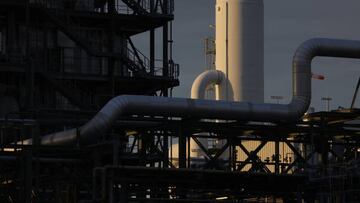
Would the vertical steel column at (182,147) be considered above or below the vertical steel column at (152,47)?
below

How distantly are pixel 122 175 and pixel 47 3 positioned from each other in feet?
78.2

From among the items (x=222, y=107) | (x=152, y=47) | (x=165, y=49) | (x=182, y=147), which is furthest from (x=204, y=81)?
(x=222, y=107)

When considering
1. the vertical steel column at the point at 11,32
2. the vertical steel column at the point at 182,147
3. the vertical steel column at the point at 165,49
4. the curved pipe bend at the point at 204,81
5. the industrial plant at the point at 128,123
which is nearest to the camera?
the industrial plant at the point at 128,123

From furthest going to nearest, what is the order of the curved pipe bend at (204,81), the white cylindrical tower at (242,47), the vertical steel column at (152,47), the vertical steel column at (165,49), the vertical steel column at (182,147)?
the curved pipe bend at (204,81) < the white cylindrical tower at (242,47) < the vertical steel column at (165,49) < the vertical steel column at (152,47) < the vertical steel column at (182,147)

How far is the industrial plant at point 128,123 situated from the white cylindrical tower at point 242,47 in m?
15.3

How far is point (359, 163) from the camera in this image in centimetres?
6888

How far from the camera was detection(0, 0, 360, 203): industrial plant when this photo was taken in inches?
2645

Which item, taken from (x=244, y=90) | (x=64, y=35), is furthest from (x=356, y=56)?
(x=244, y=90)

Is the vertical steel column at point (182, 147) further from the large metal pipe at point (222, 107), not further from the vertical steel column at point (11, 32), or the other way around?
the vertical steel column at point (11, 32)

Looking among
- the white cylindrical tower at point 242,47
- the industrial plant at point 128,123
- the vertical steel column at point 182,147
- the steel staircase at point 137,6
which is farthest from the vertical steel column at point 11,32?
the white cylindrical tower at point 242,47

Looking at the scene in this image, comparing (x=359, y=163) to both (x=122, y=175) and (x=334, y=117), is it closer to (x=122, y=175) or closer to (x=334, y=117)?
(x=334, y=117)

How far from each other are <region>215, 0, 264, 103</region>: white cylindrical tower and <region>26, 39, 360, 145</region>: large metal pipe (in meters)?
35.5

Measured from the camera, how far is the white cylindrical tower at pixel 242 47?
112 meters

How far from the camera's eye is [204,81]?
116 metres
